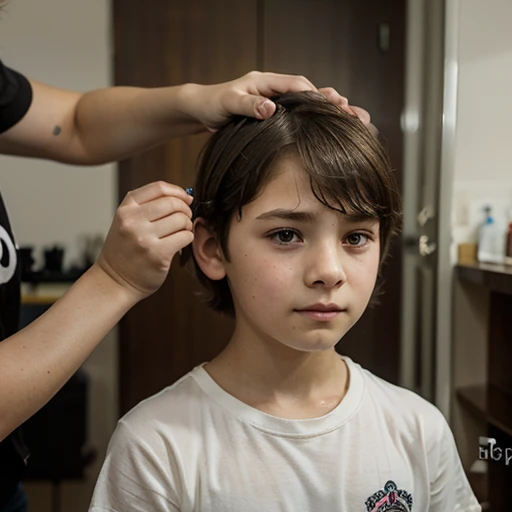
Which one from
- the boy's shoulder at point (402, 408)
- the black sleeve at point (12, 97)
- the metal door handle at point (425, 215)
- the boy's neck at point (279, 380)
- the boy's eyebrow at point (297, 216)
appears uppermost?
the black sleeve at point (12, 97)

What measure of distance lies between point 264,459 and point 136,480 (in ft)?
0.52

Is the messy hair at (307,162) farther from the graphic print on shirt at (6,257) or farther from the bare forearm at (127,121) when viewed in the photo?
the graphic print on shirt at (6,257)

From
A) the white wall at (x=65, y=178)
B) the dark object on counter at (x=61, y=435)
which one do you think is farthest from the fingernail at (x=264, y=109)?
the dark object on counter at (x=61, y=435)

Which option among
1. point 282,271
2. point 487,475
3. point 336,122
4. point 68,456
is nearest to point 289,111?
point 336,122

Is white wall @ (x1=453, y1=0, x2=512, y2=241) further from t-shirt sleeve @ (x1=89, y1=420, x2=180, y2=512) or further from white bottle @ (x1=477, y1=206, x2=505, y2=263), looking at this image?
t-shirt sleeve @ (x1=89, y1=420, x2=180, y2=512)

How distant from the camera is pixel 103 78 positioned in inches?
74.7

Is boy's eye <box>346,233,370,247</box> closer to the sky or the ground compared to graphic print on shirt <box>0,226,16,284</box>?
closer to the sky

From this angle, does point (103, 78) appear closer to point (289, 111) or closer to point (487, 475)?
point (289, 111)

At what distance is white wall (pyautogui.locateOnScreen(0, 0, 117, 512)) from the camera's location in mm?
1464

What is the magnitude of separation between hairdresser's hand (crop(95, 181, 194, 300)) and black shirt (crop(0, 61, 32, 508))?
0.21 m

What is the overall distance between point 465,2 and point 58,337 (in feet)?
2.30

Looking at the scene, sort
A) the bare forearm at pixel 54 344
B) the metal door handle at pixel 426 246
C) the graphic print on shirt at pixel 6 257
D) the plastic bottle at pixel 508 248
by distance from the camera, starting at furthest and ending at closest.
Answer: the metal door handle at pixel 426 246 → the plastic bottle at pixel 508 248 → the graphic print on shirt at pixel 6 257 → the bare forearm at pixel 54 344

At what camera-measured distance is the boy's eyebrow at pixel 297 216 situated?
0.68 metres

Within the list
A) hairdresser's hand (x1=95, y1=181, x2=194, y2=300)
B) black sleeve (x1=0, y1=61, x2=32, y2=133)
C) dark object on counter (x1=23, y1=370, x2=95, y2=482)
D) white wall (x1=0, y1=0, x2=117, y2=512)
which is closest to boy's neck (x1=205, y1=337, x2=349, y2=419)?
hairdresser's hand (x1=95, y1=181, x2=194, y2=300)
